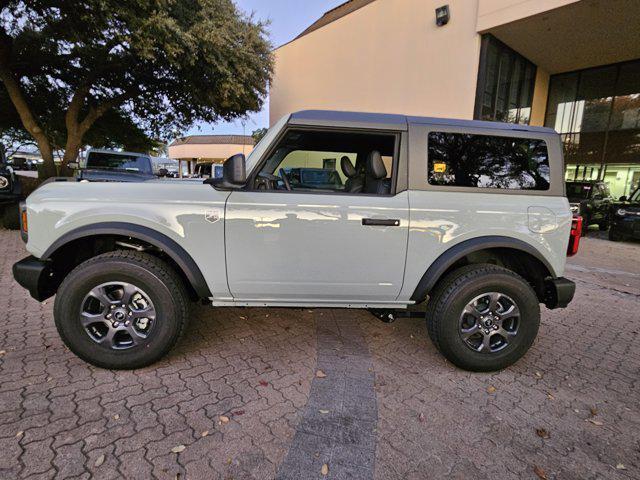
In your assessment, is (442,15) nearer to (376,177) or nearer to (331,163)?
(331,163)

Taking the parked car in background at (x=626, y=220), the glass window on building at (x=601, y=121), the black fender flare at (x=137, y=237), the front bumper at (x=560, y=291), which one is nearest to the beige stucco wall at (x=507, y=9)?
the parked car in background at (x=626, y=220)

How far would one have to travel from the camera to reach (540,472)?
197 centimetres

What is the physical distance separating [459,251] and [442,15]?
12.0m

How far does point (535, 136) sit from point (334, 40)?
54.7ft

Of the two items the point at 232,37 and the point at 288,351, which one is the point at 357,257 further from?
the point at 232,37

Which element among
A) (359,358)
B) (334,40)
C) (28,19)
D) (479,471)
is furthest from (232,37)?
(479,471)

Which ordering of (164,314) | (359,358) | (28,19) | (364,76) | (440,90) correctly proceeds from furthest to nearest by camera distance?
(364,76) → (440,90) → (28,19) → (359,358) → (164,314)

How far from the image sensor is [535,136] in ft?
9.12

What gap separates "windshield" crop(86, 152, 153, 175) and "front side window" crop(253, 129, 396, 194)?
727 centimetres

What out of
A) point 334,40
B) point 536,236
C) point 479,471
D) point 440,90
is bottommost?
point 479,471

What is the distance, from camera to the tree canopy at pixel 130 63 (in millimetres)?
8641

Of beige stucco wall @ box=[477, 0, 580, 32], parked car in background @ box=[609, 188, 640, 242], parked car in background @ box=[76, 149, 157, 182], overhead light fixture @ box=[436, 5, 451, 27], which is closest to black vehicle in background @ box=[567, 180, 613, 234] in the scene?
parked car in background @ box=[609, 188, 640, 242]

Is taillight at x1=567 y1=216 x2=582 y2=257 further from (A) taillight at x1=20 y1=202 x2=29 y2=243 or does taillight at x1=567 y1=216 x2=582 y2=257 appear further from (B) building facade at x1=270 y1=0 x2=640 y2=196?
(B) building facade at x1=270 y1=0 x2=640 y2=196

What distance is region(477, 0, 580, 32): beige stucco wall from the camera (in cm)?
962
